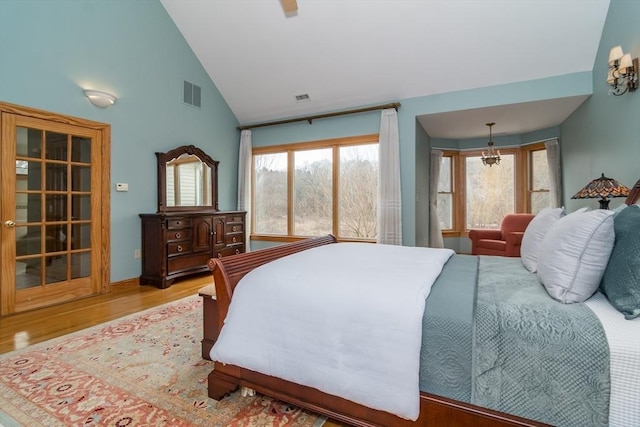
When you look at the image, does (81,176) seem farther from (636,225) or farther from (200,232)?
(636,225)

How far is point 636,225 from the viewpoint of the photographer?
4.17ft

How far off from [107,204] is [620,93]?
572 cm

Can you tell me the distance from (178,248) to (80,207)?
1189 mm

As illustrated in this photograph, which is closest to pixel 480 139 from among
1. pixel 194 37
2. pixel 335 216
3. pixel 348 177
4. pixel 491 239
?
pixel 491 239

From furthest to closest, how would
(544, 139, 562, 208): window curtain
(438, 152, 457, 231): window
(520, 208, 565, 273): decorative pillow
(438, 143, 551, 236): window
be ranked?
1. (438, 152, 457, 231): window
2. (438, 143, 551, 236): window
3. (544, 139, 562, 208): window curtain
4. (520, 208, 565, 273): decorative pillow

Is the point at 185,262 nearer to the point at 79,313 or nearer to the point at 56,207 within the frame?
the point at 79,313

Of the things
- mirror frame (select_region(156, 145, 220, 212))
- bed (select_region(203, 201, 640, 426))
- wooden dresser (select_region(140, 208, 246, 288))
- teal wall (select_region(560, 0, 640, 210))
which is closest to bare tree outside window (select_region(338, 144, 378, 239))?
wooden dresser (select_region(140, 208, 246, 288))

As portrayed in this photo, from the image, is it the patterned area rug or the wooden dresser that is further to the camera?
the wooden dresser

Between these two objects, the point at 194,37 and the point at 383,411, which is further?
the point at 194,37

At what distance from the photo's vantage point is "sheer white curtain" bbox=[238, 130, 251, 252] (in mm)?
5812

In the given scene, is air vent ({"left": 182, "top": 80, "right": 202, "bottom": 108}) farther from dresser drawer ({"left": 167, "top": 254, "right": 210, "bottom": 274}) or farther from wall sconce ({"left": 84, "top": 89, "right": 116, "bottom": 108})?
dresser drawer ({"left": 167, "top": 254, "right": 210, "bottom": 274})

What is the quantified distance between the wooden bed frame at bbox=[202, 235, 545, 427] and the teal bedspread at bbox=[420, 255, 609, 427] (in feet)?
0.14

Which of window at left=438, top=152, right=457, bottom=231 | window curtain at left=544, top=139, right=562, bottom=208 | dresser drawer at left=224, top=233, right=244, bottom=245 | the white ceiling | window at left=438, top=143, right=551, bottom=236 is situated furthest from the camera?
window at left=438, top=152, right=457, bottom=231

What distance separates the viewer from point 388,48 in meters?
4.07
